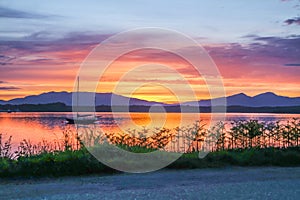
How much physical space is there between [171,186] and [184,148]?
235 inches

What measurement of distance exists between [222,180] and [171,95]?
741 cm

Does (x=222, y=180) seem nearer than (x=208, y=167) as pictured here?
Yes

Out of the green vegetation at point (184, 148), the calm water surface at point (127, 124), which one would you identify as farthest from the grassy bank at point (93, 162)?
the calm water surface at point (127, 124)

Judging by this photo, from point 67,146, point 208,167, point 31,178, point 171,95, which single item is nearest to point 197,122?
point 171,95

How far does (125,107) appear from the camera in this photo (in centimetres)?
1869

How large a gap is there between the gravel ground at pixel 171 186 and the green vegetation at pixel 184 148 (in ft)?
1.84

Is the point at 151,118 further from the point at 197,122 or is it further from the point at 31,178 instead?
the point at 31,178

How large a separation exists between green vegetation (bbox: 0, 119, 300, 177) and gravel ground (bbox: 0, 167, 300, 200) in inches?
22.0

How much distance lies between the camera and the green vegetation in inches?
517

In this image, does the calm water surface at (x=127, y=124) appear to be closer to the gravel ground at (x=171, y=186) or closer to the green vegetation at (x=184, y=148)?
the green vegetation at (x=184, y=148)

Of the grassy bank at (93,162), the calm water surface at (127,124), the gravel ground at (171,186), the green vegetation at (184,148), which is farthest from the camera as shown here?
the calm water surface at (127,124)

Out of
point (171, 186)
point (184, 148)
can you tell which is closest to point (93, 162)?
point (171, 186)

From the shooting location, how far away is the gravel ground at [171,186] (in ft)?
32.8

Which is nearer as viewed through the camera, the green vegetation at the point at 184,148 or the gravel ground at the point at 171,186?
the gravel ground at the point at 171,186
